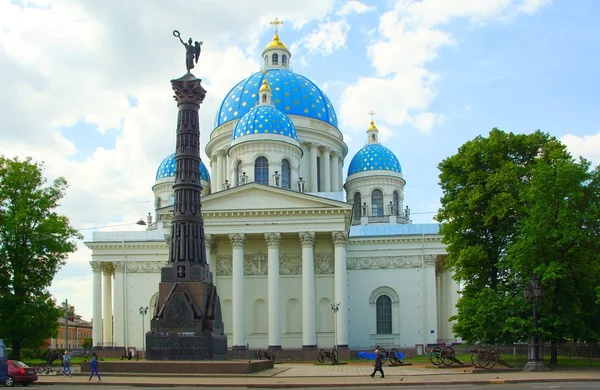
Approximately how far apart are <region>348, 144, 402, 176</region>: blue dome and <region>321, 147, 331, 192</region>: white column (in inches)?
117

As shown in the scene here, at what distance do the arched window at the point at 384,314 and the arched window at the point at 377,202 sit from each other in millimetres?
11499

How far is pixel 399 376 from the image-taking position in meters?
27.5

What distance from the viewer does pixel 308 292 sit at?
4616cm

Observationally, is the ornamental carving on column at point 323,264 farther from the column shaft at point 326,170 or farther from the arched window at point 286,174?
the column shaft at point 326,170

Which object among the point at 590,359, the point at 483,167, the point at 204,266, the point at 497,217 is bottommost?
the point at 590,359

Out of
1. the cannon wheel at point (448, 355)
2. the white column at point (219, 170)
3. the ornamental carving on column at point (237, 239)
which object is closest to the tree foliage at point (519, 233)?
the cannon wheel at point (448, 355)

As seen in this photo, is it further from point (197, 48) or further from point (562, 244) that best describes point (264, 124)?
point (562, 244)

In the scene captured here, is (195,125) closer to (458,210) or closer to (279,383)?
(279,383)

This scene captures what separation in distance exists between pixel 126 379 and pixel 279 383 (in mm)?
5892

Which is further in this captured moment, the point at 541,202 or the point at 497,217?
the point at 497,217

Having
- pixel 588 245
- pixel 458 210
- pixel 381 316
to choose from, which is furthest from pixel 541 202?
pixel 381 316

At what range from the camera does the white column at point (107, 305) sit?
57344 millimetres

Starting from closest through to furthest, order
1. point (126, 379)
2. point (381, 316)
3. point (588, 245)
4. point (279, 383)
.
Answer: point (279, 383) < point (126, 379) < point (588, 245) < point (381, 316)

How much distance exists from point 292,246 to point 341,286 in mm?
5605
